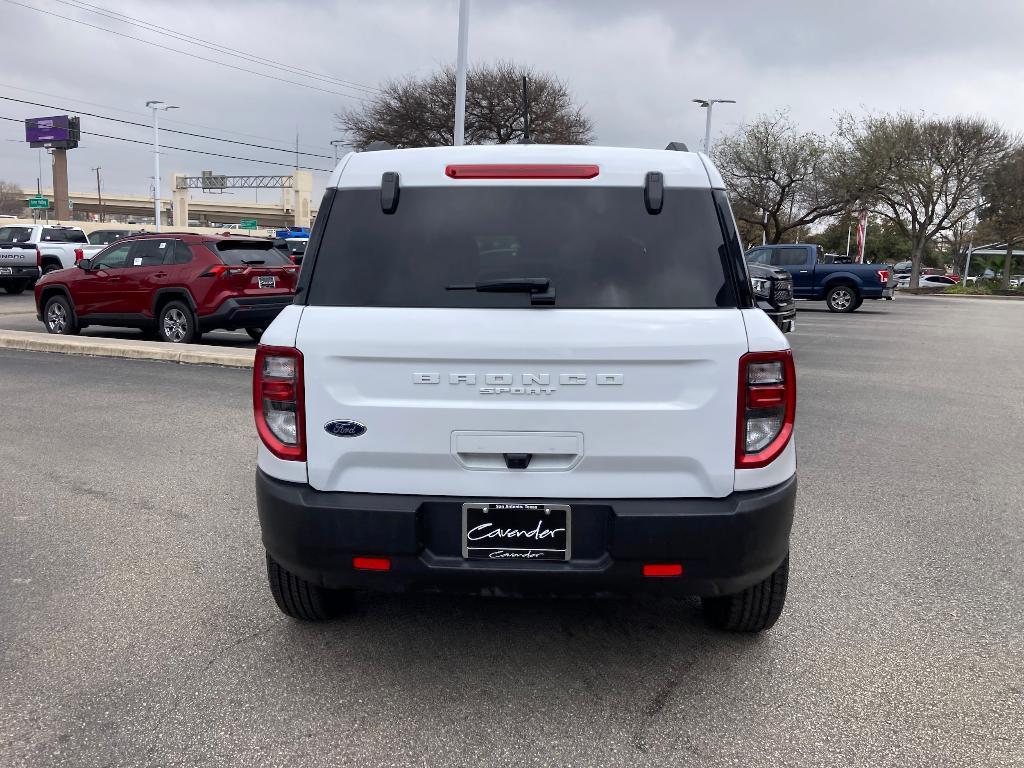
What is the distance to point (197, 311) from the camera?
1235 centimetres

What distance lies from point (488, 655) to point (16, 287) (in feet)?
87.3

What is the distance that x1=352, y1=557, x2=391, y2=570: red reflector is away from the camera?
285 centimetres

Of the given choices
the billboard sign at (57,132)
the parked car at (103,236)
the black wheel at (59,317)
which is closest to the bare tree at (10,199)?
the billboard sign at (57,132)

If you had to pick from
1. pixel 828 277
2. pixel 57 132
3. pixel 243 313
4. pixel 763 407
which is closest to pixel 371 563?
pixel 763 407

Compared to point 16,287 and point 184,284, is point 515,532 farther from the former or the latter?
point 16,287

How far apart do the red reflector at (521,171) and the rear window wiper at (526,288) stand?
400mm

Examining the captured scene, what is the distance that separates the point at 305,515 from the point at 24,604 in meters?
1.79

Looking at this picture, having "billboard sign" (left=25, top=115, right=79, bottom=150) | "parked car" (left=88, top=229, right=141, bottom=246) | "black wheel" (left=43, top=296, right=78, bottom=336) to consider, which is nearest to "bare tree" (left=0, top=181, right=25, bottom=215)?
"billboard sign" (left=25, top=115, right=79, bottom=150)

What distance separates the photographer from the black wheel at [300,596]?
11.0 feet

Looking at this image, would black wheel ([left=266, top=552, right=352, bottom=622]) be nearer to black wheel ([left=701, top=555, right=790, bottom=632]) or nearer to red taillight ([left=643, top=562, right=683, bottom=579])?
red taillight ([left=643, top=562, right=683, bottom=579])

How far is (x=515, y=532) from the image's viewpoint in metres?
2.80

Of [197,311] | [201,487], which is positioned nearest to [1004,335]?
[197,311]

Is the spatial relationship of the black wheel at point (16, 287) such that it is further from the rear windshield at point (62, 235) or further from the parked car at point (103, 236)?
the parked car at point (103, 236)

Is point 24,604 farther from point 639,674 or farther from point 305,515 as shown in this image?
point 639,674
